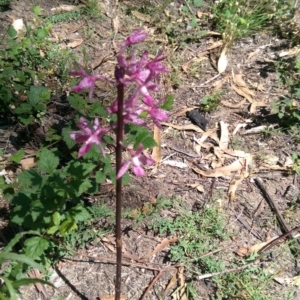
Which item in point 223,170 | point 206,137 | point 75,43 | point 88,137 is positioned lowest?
point 223,170

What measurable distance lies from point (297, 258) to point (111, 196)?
1227 mm

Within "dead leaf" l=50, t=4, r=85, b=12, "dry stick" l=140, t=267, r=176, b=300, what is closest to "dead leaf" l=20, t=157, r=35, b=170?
"dry stick" l=140, t=267, r=176, b=300

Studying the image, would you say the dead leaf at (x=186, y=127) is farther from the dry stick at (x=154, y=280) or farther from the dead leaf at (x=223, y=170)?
the dry stick at (x=154, y=280)

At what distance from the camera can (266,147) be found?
346cm

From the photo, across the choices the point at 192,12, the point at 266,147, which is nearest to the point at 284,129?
the point at 266,147

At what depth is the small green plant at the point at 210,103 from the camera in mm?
3631

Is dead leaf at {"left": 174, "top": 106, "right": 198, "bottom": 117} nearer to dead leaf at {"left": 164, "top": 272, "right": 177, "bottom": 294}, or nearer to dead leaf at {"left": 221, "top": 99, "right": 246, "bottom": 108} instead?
dead leaf at {"left": 221, "top": 99, "right": 246, "bottom": 108}

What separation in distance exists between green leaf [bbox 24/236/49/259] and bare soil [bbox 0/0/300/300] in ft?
1.39

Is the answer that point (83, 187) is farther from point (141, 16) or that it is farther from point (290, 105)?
point (141, 16)

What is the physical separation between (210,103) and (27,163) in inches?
57.9

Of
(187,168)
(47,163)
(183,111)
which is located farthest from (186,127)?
(47,163)

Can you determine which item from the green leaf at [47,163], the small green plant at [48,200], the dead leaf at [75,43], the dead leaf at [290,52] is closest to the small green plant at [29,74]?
the dead leaf at [75,43]

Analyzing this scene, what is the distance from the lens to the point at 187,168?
3295 millimetres

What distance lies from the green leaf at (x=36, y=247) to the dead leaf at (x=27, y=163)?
894 millimetres
